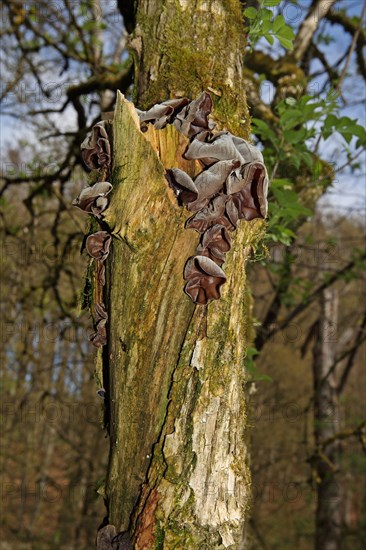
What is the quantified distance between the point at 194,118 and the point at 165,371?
0.65m

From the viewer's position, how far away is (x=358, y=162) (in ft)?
13.8

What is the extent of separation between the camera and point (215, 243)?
1.23 metres

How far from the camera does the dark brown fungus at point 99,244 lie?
4.25 feet

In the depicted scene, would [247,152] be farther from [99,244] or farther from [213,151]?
[99,244]

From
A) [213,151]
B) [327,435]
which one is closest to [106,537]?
[213,151]

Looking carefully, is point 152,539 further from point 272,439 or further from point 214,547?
point 272,439

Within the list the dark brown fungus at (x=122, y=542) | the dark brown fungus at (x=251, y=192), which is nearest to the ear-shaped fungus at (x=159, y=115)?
the dark brown fungus at (x=251, y=192)

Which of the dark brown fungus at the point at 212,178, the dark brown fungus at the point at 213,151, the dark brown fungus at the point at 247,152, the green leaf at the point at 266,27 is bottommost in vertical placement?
the dark brown fungus at the point at 212,178

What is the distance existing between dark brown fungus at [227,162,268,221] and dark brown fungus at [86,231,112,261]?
0.35 meters

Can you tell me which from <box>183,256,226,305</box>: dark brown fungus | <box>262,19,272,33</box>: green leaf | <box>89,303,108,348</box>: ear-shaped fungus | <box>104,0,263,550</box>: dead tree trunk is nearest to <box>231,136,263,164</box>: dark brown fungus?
<box>104,0,263,550</box>: dead tree trunk

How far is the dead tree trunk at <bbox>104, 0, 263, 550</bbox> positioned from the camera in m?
1.19

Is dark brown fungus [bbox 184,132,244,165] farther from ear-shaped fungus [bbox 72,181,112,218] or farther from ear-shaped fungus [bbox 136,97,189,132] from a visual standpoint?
ear-shaped fungus [bbox 72,181,112,218]

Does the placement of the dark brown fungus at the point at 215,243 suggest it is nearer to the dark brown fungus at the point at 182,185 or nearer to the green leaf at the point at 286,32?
the dark brown fungus at the point at 182,185

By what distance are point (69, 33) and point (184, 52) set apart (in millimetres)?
3623
